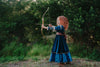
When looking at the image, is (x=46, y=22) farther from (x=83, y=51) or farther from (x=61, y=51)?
(x=61, y=51)

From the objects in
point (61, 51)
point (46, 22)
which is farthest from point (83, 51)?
point (61, 51)

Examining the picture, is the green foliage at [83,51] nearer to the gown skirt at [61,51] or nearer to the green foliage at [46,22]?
the green foliage at [46,22]

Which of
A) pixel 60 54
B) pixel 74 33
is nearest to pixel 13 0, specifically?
pixel 74 33

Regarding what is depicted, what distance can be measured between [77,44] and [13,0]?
508cm

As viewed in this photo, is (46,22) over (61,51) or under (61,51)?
over

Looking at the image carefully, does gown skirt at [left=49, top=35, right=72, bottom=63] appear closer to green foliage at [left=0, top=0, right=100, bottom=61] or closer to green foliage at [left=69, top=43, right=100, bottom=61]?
green foliage at [left=0, top=0, right=100, bottom=61]

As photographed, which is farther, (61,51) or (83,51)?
(83,51)

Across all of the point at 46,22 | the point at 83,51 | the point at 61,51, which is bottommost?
the point at 83,51

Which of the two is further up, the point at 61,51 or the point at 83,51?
the point at 61,51

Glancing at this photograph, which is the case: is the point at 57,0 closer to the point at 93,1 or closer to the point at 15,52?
the point at 93,1

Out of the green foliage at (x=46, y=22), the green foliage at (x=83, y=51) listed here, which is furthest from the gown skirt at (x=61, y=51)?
the green foliage at (x=83, y=51)

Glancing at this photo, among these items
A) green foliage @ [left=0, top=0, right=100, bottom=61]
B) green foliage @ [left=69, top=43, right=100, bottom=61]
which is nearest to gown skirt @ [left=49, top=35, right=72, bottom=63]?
green foliage @ [left=0, top=0, right=100, bottom=61]

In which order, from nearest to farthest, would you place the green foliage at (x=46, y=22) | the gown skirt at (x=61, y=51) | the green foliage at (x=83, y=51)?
the gown skirt at (x=61, y=51), the green foliage at (x=46, y=22), the green foliage at (x=83, y=51)

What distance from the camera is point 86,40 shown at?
762cm
